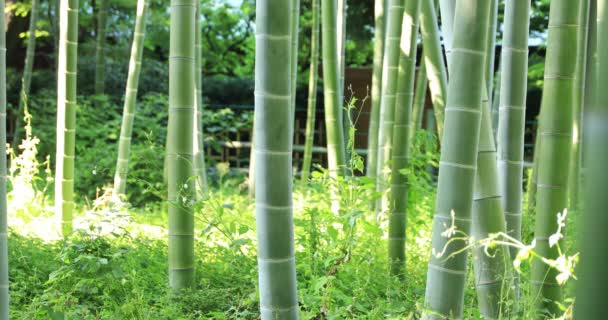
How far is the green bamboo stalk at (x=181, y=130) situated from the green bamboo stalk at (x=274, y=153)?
1041 millimetres

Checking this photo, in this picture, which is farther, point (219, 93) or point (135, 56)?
point (219, 93)

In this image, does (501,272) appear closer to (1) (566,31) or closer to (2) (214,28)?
(1) (566,31)

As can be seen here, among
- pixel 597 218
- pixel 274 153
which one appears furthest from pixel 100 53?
pixel 597 218

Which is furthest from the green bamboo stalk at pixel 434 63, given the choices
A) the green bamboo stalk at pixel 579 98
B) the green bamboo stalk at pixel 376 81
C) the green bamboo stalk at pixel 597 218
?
the green bamboo stalk at pixel 597 218

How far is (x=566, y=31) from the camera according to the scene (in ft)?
7.73

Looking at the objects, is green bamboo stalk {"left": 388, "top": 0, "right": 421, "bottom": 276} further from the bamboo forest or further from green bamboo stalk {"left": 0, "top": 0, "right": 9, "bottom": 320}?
green bamboo stalk {"left": 0, "top": 0, "right": 9, "bottom": 320}

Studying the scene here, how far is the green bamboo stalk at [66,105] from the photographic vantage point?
4.27 metres

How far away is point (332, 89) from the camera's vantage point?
14.7 feet

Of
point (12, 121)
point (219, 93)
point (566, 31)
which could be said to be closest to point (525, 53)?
point (566, 31)

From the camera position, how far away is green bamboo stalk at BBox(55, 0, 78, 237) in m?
4.27

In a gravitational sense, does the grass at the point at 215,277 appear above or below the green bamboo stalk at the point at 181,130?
below

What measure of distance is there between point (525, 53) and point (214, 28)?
12552 millimetres

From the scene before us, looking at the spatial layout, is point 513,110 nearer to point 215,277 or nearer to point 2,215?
point 215,277

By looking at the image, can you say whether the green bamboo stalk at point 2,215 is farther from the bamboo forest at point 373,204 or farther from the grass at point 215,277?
the grass at point 215,277
